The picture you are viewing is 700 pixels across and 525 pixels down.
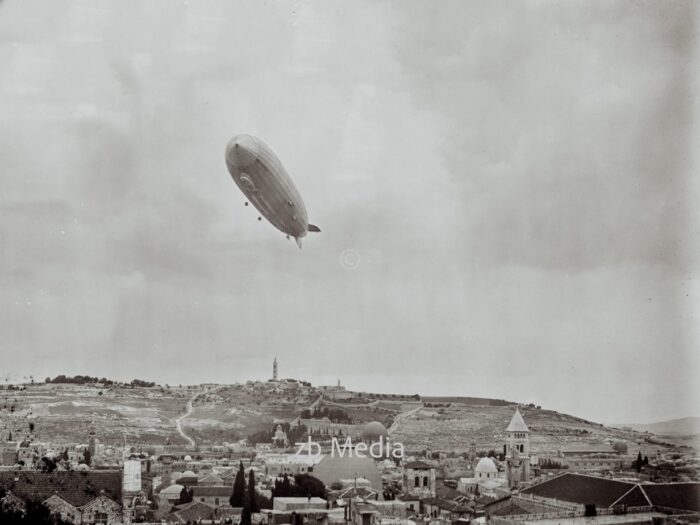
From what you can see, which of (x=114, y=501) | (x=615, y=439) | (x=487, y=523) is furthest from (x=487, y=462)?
(x=114, y=501)

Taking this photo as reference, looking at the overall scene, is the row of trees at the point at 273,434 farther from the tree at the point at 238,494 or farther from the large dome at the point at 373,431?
the tree at the point at 238,494

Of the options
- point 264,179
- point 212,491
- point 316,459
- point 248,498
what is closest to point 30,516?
point 248,498

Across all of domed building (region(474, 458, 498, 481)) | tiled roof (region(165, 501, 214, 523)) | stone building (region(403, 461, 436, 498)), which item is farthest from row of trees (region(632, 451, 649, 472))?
tiled roof (region(165, 501, 214, 523))

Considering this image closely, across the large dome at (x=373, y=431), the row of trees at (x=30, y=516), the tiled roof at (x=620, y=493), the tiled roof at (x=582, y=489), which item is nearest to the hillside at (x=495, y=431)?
the large dome at (x=373, y=431)

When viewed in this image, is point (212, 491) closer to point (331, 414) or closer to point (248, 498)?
point (248, 498)

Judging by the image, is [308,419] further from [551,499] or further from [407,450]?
[551,499]
